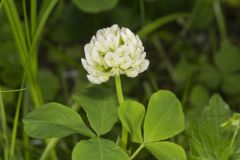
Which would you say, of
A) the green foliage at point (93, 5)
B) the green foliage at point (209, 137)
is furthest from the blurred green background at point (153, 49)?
the green foliage at point (209, 137)

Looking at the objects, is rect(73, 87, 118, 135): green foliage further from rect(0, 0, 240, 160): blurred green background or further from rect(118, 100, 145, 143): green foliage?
rect(0, 0, 240, 160): blurred green background

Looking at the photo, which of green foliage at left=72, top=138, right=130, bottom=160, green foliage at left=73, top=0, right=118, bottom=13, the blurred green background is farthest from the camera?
the blurred green background

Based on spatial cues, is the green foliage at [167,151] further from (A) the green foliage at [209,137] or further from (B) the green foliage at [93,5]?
(B) the green foliage at [93,5]

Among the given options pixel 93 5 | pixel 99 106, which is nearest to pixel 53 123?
pixel 99 106

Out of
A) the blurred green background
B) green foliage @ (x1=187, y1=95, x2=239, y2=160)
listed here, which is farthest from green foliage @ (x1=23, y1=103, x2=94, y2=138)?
the blurred green background

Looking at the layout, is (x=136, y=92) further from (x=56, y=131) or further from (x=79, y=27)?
(x=56, y=131)

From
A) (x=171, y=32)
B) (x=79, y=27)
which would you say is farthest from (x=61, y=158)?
(x=171, y=32)
